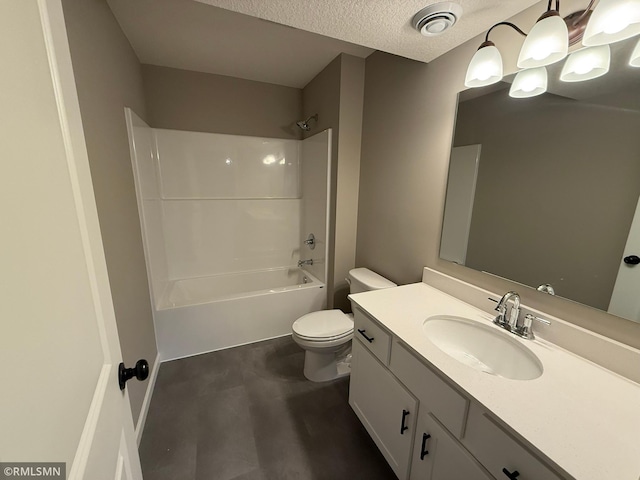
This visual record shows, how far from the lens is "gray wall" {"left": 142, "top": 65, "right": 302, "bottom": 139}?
7.79 feet

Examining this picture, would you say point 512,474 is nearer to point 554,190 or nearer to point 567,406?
point 567,406

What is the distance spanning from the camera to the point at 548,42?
3.02ft

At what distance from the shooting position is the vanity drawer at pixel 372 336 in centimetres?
121

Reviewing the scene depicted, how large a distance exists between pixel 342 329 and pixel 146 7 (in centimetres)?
237

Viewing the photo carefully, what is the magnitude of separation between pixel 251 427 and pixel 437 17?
2343 mm

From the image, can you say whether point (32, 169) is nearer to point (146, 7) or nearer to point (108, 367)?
point (108, 367)

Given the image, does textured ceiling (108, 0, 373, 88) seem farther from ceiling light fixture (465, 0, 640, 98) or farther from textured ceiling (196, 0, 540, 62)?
ceiling light fixture (465, 0, 640, 98)

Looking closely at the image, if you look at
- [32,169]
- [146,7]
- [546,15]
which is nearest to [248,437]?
[32,169]

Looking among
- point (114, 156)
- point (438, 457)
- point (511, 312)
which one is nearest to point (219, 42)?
point (114, 156)

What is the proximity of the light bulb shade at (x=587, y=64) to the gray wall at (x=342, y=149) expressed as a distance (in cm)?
140

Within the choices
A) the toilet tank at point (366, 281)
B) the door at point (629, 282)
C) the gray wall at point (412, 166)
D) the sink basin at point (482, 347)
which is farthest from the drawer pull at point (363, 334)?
the door at point (629, 282)

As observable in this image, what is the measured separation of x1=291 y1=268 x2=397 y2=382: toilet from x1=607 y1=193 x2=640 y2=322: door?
44.5 inches

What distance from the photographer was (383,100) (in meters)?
1.95

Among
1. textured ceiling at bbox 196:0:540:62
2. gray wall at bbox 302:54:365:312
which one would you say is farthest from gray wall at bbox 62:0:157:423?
gray wall at bbox 302:54:365:312
